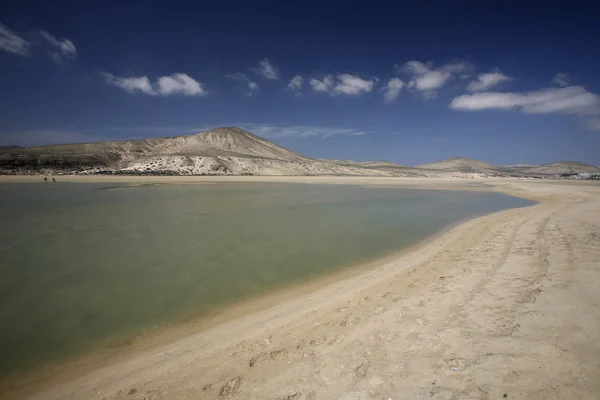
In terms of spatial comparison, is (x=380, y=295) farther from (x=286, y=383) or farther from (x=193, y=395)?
(x=193, y=395)

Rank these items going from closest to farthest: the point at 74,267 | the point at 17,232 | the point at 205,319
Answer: the point at 205,319
the point at 74,267
the point at 17,232

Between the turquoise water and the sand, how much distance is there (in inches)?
49.0

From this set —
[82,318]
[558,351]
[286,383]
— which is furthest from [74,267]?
[558,351]

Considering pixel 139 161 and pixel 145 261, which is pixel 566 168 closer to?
pixel 139 161

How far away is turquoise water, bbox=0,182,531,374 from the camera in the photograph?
5.58m

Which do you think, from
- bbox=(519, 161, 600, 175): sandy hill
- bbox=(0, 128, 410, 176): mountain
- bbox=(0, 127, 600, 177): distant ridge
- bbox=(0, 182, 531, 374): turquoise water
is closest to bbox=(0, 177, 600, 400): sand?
bbox=(0, 182, 531, 374): turquoise water

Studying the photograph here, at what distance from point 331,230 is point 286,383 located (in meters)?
9.82

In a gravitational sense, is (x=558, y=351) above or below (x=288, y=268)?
above

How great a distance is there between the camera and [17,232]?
12.3m

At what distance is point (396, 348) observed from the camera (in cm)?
407

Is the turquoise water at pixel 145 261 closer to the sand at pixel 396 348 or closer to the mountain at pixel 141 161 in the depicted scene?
the sand at pixel 396 348

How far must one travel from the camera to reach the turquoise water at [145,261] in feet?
18.3

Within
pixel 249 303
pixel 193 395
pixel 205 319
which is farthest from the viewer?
pixel 249 303

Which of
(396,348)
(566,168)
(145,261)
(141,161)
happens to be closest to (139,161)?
(141,161)
